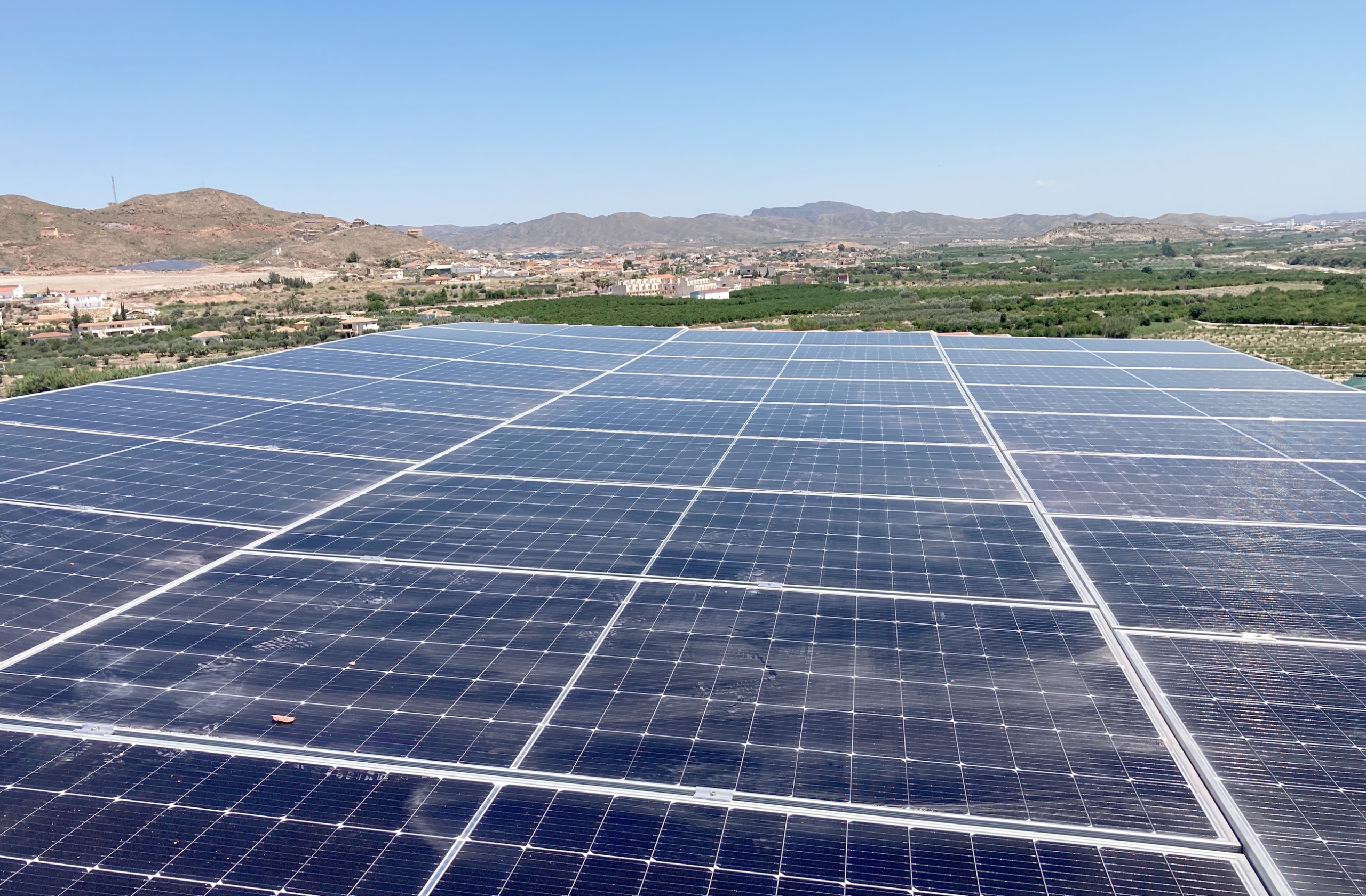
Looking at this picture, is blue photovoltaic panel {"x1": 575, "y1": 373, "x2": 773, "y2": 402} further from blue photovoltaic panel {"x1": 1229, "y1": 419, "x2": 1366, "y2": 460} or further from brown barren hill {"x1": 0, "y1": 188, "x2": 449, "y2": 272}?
brown barren hill {"x1": 0, "y1": 188, "x2": 449, "y2": 272}

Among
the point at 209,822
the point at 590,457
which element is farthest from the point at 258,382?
the point at 209,822

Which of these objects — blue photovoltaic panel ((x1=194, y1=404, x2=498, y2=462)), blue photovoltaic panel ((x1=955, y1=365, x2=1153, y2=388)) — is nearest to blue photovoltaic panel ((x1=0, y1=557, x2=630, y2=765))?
blue photovoltaic panel ((x1=194, y1=404, x2=498, y2=462))

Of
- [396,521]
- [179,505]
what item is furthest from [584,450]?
[179,505]

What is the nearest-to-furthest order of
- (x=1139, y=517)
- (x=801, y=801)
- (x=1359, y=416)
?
(x=801, y=801) < (x=1139, y=517) < (x=1359, y=416)

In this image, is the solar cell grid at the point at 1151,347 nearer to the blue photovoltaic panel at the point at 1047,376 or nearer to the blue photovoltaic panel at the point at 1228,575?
the blue photovoltaic panel at the point at 1047,376

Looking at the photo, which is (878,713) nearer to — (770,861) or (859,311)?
(770,861)

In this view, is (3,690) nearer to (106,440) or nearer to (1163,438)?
(106,440)
